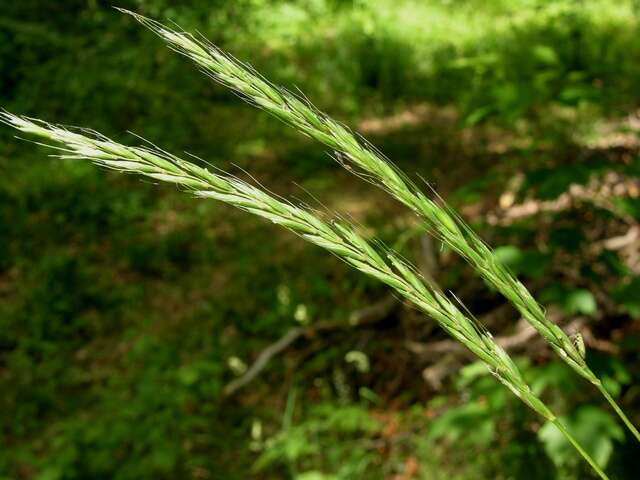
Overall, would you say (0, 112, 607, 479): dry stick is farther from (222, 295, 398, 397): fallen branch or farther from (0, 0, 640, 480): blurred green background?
(222, 295, 398, 397): fallen branch

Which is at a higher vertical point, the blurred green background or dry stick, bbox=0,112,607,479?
dry stick, bbox=0,112,607,479

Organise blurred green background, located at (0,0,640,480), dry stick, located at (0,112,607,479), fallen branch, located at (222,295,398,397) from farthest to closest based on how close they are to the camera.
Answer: fallen branch, located at (222,295,398,397)
blurred green background, located at (0,0,640,480)
dry stick, located at (0,112,607,479)

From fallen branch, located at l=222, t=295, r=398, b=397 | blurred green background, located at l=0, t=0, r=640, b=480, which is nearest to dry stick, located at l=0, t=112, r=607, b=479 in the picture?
blurred green background, located at l=0, t=0, r=640, b=480

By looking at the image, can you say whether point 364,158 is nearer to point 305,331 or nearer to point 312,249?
point 305,331

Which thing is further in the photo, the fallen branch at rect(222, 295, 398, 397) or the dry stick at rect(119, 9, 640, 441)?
the fallen branch at rect(222, 295, 398, 397)

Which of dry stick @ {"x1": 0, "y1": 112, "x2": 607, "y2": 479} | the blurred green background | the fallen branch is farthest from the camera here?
the fallen branch

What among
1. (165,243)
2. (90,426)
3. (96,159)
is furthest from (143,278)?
(96,159)

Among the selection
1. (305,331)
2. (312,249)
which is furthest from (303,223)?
(312,249)
